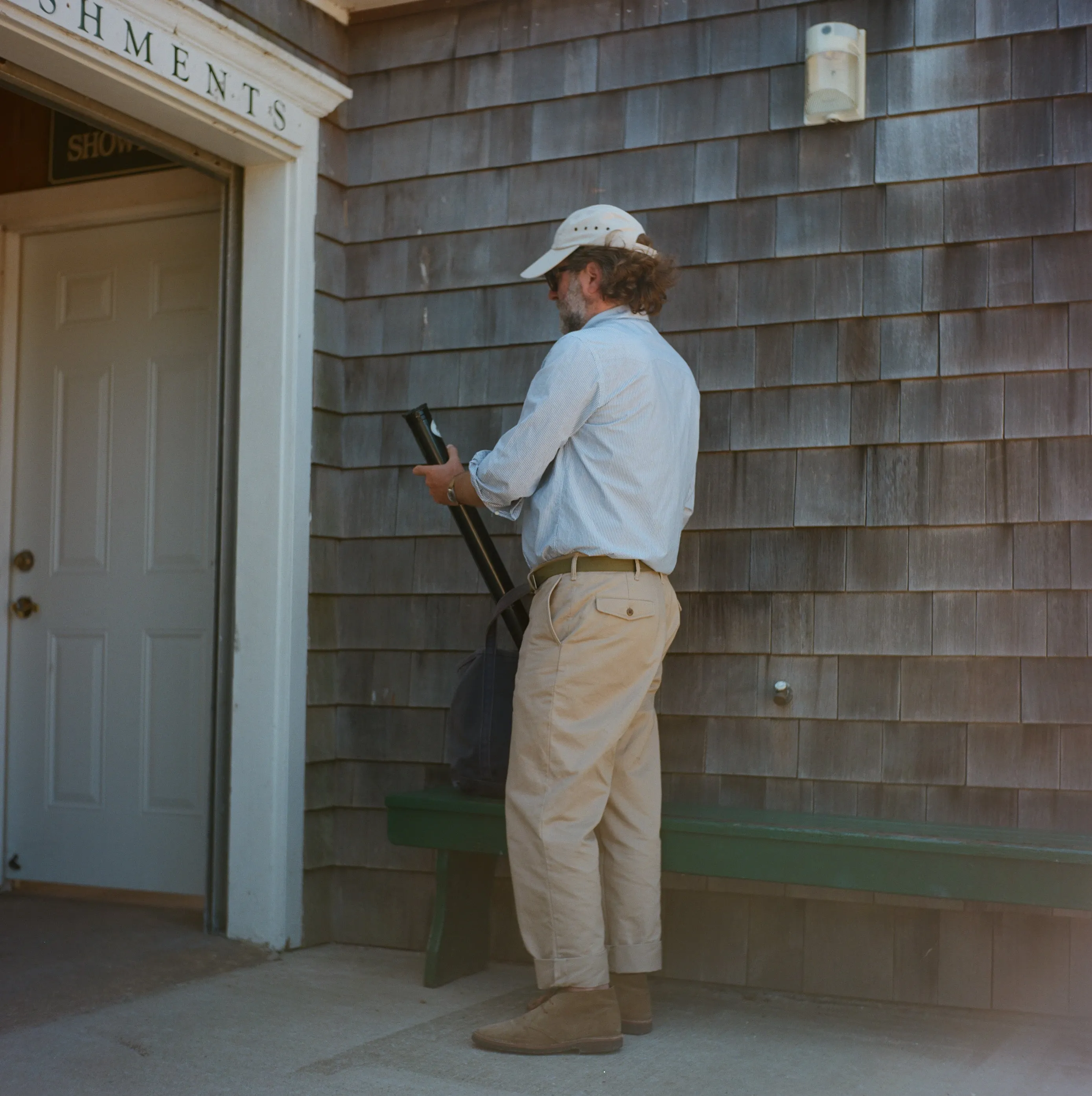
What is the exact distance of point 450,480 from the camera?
2930mm

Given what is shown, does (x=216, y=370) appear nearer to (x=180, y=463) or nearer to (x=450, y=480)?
(x=180, y=463)

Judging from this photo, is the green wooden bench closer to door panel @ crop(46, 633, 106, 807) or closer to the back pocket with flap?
the back pocket with flap

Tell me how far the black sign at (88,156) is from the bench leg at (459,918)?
2305mm

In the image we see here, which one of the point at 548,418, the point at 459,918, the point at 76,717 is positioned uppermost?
the point at 548,418

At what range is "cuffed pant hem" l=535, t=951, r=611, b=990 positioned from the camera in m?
2.72

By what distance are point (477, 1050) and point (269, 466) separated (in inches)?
65.9

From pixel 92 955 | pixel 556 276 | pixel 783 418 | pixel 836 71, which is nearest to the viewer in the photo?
pixel 556 276

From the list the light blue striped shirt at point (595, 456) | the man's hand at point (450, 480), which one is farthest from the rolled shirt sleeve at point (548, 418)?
the man's hand at point (450, 480)

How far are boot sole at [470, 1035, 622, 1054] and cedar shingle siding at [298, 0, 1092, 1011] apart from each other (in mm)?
670

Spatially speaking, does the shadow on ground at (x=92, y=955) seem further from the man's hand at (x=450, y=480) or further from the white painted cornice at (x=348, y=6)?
the white painted cornice at (x=348, y=6)

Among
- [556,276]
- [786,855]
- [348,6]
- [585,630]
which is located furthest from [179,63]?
[786,855]

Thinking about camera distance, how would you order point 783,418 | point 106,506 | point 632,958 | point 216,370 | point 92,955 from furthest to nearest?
point 106,506
point 216,370
point 92,955
point 783,418
point 632,958

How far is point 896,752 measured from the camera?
124 inches

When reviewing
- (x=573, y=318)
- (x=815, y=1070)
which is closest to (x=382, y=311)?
(x=573, y=318)
